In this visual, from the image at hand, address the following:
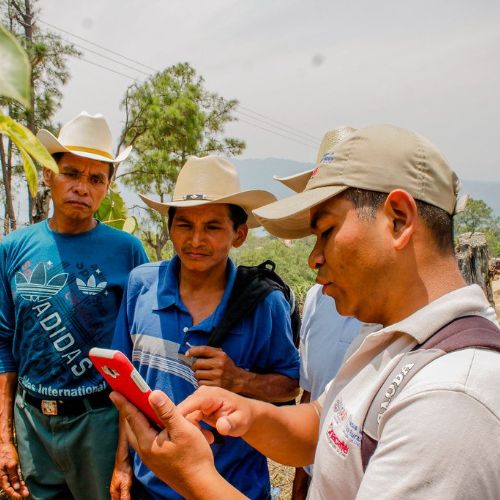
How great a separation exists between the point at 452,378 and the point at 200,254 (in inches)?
53.8

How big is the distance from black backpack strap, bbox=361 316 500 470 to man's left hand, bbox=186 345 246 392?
2.83ft

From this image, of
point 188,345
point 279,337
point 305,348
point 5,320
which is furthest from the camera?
point 5,320

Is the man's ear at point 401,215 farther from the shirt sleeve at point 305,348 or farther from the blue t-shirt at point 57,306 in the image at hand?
the blue t-shirt at point 57,306

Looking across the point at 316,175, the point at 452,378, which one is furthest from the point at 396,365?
the point at 316,175

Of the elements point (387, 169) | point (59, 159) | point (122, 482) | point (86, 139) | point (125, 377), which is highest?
point (86, 139)

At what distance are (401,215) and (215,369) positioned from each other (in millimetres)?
984

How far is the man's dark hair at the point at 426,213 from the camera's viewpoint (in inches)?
42.6

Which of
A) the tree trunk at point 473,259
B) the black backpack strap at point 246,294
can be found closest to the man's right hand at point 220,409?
the black backpack strap at point 246,294

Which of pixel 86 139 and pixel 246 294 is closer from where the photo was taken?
pixel 246 294

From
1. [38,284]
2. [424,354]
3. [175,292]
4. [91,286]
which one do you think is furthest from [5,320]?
[424,354]

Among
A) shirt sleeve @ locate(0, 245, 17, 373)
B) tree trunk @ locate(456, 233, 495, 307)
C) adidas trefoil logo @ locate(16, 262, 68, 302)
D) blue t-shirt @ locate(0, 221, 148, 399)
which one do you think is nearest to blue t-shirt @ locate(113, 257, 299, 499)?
blue t-shirt @ locate(0, 221, 148, 399)

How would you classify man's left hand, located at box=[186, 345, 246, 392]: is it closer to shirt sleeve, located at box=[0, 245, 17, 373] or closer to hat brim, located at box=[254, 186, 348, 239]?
hat brim, located at box=[254, 186, 348, 239]

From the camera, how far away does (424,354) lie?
0.92 metres

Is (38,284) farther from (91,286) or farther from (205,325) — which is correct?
(205,325)
